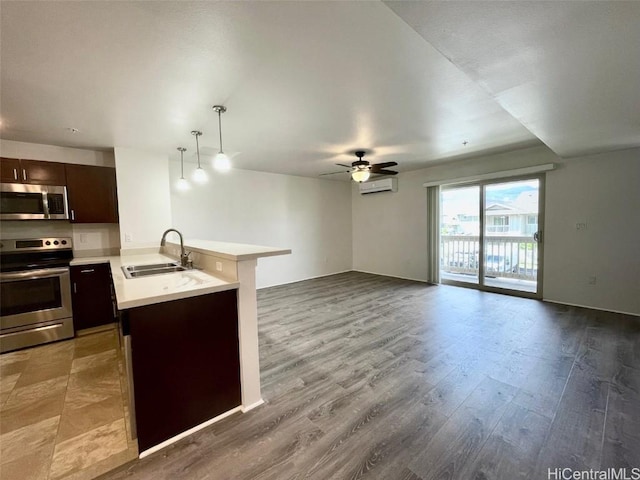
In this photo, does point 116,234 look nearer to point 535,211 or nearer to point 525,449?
point 525,449

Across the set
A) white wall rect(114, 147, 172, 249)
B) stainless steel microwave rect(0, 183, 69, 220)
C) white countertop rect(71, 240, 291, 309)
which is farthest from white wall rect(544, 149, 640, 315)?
stainless steel microwave rect(0, 183, 69, 220)

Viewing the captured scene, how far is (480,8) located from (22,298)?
15.5 feet

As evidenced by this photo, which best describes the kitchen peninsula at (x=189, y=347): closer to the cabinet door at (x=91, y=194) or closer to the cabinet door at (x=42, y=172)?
the cabinet door at (x=91, y=194)

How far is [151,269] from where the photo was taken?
8.54 feet

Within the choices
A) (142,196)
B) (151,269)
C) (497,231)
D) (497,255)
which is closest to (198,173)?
(151,269)

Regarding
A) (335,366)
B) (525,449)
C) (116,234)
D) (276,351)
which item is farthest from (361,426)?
(116,234)

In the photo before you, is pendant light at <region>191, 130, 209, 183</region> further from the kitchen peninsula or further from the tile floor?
the tile floor

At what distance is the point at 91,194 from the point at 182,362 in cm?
327

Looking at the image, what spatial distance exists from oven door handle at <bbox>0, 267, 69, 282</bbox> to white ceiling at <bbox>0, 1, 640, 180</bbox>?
1.59m

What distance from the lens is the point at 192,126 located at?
9.89 feet

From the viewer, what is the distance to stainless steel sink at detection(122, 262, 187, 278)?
2.44 meters

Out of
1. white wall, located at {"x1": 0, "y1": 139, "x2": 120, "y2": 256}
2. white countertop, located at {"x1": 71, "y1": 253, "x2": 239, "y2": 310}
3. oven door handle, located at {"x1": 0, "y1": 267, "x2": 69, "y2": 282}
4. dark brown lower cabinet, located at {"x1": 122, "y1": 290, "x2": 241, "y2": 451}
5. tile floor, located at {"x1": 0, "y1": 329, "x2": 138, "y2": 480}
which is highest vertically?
white wall, located at {"x1": 0, "y1": 139, "x2": 120, "y2": 256}

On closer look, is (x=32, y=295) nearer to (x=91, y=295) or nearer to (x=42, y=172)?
(x=91, y=295)

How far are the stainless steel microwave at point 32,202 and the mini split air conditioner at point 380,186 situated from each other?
18.0 feet
